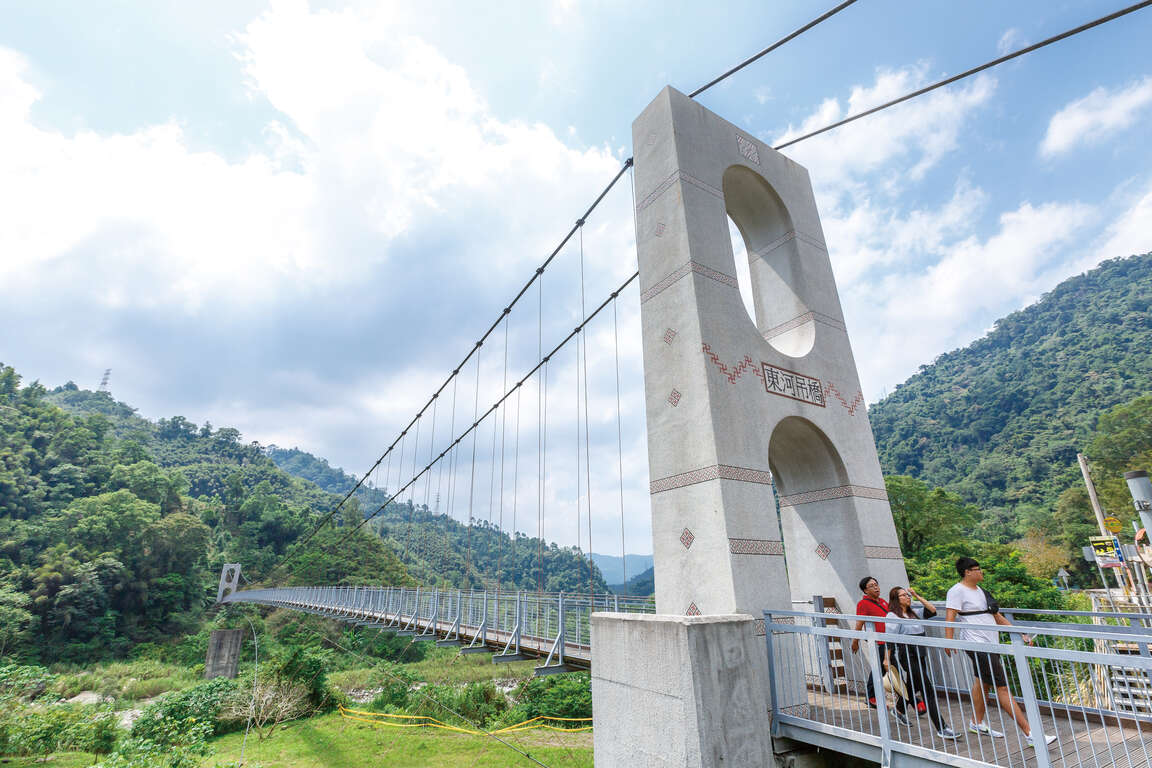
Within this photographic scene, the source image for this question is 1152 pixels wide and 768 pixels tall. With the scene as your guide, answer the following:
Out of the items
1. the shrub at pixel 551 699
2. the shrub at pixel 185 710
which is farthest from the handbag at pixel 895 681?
the shrub at pixel 185 710

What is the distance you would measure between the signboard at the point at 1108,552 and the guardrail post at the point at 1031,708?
15984 millimetres

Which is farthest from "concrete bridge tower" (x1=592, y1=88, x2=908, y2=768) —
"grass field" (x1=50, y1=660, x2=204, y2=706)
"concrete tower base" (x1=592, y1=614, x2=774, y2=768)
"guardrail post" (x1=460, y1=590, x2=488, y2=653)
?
"grass field" (x1=50, y1=660, x2=204, y2=706)

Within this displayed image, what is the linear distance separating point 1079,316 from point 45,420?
142541 millimetres

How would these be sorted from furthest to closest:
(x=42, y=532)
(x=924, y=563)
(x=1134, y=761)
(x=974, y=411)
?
(x=974, y=411), (x=42, y=532), (x=924, y=563), (x=1134, y=761)

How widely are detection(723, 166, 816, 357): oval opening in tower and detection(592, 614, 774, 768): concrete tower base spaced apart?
493cm

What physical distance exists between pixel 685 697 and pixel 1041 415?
266ft

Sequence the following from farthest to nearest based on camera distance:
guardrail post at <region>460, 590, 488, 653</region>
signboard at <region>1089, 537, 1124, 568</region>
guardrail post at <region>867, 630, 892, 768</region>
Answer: signboard at <region>1089, 537, 1124, 568</region>, guardrail post at <region>460, 590, 488, 653</region>, guardrail post at <region>867, 630, 892, 768</region>

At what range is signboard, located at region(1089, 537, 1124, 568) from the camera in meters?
13.8

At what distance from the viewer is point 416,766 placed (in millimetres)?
16109

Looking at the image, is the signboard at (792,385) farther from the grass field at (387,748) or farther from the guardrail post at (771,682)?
the grass field at (387,748)

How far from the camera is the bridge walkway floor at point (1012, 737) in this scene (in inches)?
122

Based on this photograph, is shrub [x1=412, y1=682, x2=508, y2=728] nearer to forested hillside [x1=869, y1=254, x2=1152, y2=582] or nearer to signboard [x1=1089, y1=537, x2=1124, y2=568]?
signboard [x1=1089, y1=537, x2=1124, y2=568]

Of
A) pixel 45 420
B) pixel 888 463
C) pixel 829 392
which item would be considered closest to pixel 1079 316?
pixel 888 463

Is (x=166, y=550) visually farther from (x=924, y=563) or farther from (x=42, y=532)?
(x=924, y=563)
